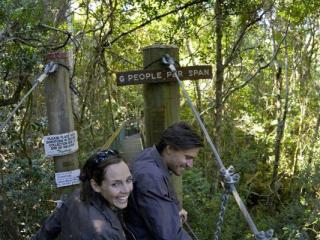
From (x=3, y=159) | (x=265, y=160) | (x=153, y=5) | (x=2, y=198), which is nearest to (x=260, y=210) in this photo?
(x=265, y=160)

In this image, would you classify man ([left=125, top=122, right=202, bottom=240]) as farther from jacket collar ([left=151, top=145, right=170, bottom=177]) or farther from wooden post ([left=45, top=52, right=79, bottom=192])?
wooden post ([left=45, top=52, right=79, bottom=192])

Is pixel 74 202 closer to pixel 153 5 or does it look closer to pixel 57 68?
pixel 57 68

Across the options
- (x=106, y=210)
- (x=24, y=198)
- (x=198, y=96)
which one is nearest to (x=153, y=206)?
(x=106, y=210)

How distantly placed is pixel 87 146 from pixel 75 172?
119 inches

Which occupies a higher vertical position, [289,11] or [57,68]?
[289,11]

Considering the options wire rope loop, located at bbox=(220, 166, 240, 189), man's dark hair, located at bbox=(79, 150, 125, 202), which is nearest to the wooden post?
man's dark hair, located at bbox=(79, 150, 125, 202)

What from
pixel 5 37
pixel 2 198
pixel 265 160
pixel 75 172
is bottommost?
pixel 265 160

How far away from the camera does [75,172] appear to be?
2484 mm

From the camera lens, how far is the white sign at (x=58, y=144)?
241 cm

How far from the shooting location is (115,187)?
1549 mm

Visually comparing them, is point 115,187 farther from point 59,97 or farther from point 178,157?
point 59,97

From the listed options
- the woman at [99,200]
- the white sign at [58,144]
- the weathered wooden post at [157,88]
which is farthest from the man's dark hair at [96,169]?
the weathered wooden post at [157,88]

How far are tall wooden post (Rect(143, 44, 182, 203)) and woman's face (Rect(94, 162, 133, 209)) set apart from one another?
48.7 inches

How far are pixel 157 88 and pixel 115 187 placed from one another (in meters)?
1.37
